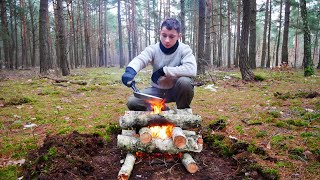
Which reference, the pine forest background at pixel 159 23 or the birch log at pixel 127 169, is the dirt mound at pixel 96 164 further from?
the pine forest background at pixel 159 23

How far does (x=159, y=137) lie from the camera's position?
3.19m

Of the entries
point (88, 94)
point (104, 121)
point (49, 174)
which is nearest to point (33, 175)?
point (49, 174)

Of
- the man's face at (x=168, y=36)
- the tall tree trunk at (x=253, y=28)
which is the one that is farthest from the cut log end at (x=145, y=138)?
the tall tree trunk at (x=253, y=28)

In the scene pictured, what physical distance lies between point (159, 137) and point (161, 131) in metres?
0.18

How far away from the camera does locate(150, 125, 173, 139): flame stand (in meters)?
3.27

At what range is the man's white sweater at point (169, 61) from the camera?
3852mm

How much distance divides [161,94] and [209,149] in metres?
1.23

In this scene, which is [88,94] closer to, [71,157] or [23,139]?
[23,139]

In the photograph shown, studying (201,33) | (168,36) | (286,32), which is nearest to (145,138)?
(168,36)

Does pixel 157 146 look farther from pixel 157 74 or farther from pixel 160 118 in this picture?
pixel 157 74

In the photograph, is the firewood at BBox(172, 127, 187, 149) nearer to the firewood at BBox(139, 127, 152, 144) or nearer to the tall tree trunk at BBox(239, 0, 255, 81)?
the firewood at BBox(139, 127, 152, 144)

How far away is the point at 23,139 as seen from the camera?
3742mm

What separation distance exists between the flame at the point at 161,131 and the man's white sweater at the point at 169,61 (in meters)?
0.84

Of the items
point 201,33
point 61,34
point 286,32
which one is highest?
point 286,32
